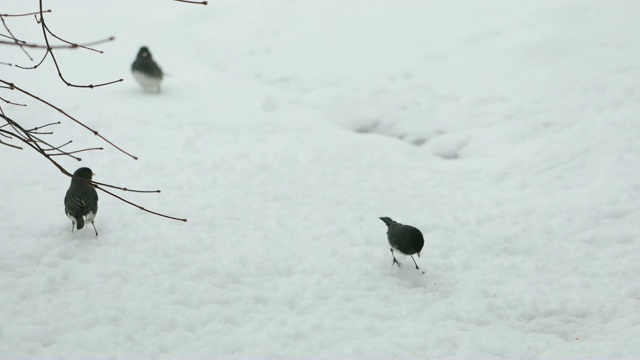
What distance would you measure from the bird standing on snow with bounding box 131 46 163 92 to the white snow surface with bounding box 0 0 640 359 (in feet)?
0.75

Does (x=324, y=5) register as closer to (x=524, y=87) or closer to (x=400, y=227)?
(x=524, y=87)

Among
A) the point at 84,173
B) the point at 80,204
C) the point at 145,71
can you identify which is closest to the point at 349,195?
the point at 84,173

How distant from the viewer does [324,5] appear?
13.0 metres

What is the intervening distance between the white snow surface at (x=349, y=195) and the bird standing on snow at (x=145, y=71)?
9.0 inches

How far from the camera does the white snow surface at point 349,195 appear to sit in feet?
14.0

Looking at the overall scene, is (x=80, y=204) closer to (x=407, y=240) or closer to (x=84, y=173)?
(x=84, y=173)

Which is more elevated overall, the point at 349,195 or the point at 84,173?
the point at 84,173

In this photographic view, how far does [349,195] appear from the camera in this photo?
6480 millimetres

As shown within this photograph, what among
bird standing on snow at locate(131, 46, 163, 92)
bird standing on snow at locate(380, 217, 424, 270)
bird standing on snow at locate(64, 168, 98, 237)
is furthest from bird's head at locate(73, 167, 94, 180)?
bird standing on snow at locate(131, 46, 163, 92)

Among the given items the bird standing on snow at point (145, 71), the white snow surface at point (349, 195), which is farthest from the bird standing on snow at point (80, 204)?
the bird standing on snow at point (145, 71)

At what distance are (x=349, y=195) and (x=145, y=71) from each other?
4.02 m

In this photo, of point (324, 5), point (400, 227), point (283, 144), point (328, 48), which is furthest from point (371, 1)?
point (400, 227)

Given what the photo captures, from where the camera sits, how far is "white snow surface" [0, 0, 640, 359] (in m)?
4.28

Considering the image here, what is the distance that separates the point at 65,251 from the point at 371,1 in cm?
949
